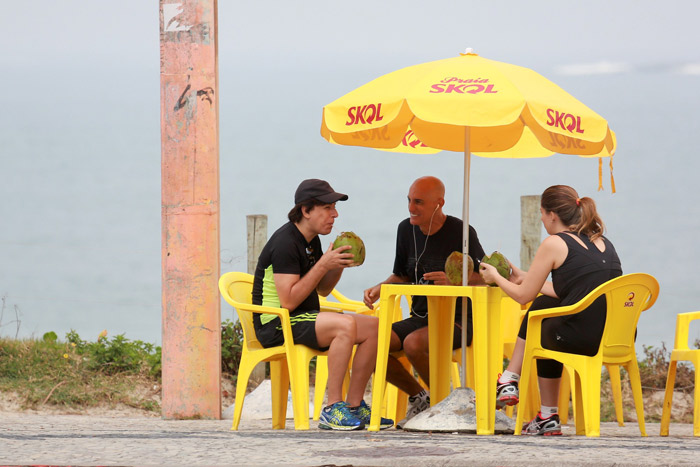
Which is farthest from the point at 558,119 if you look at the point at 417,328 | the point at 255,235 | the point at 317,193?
the point at 255,235

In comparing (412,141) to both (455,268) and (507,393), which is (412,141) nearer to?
(455,268)

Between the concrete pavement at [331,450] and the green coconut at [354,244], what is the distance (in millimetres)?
859

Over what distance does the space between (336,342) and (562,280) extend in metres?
1.19

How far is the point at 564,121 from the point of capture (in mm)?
4809

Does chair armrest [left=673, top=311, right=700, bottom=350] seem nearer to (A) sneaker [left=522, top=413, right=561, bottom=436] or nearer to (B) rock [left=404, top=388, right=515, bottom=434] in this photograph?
(A) sneaker [left=522, top=413, right=561, bottom=436]

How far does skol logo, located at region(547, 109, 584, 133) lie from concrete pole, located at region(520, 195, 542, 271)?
3.35 meters

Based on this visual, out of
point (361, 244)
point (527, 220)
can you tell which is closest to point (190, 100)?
point (361, 244)

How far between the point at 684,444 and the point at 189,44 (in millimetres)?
3850

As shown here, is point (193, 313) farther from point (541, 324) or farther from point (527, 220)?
point (527, 220)

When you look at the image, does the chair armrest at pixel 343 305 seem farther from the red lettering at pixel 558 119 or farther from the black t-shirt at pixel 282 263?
the red lettering at pixel 558 119

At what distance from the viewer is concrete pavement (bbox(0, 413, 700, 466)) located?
330 centimetres

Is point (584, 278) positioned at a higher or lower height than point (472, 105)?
lower

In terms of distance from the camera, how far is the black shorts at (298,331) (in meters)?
5.03

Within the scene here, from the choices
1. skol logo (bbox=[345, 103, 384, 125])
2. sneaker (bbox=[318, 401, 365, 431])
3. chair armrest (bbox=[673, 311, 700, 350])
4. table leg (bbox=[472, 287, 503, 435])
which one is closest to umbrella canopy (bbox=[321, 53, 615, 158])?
skol logo (bbox=[345, 103, 384, 125])
